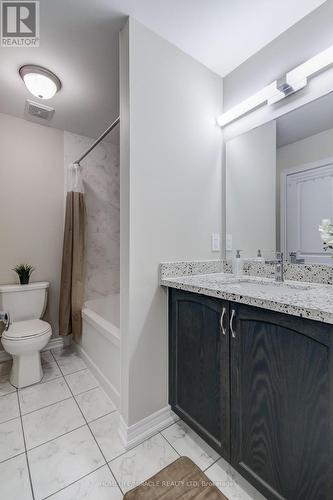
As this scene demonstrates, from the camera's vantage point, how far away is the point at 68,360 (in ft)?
7.18

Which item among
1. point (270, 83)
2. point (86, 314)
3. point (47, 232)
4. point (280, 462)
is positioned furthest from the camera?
point (47, 232)

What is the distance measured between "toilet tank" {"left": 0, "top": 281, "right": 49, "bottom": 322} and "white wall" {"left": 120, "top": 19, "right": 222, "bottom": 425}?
1.28 meters

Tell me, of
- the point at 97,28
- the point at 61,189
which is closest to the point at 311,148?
the point at 97,28

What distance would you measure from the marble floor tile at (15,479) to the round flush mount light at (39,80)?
234 centimetres

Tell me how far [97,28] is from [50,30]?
284 millimetres

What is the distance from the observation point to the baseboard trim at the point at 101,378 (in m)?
1.53

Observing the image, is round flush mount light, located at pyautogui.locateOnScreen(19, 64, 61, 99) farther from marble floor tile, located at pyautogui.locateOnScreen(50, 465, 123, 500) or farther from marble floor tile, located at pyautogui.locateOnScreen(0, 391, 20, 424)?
marble floor tile, located at pyautogui.locateOnScreen(50, 465, 123, 500)

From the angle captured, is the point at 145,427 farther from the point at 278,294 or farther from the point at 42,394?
the point at 278,294

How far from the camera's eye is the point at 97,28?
132 centimetres

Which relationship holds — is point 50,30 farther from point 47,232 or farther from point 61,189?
point 47,232

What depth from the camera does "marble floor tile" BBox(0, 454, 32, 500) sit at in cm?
99

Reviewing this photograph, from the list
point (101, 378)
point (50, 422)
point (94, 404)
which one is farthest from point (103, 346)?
point (50, 422)

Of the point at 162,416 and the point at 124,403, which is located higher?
the point at 124,403

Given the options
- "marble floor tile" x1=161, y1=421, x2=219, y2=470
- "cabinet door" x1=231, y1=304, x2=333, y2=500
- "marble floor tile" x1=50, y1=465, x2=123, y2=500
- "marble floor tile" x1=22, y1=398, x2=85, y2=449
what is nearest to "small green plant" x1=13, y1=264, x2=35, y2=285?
"marble floor tile" x1=22, y1=398, x2=85, y2=449
